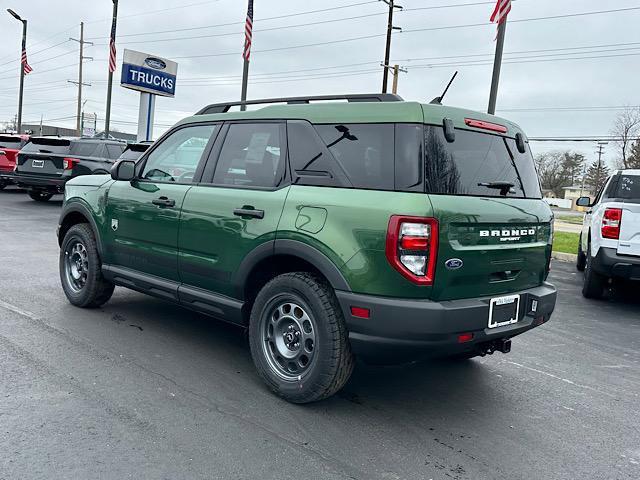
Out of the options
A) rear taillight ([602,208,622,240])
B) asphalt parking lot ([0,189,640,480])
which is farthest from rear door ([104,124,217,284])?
rear taillight ([602,208,622,240])

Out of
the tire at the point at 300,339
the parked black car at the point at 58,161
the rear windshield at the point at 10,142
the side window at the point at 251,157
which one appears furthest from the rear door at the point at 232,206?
the rear windshield at the point at 10,142

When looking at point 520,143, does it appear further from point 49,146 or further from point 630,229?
point 49,146

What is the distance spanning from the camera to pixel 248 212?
152 inches

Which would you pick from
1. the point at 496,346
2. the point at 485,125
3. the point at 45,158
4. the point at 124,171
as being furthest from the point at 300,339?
the point at 45,158

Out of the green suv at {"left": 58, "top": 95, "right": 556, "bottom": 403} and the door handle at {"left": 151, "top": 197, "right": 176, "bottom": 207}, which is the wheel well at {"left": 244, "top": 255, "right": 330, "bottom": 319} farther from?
the door handle at {"left": 151, "top": 197, "right": 176, "bottom": 207}

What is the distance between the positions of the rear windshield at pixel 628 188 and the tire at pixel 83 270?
22.1 ft

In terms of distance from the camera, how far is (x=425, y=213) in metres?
3.11

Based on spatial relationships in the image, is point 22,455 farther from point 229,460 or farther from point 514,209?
point 514,209

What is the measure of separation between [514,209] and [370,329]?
1.28 meters

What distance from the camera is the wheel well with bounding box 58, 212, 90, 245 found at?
570cm

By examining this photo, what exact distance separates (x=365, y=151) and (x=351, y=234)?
544 mm

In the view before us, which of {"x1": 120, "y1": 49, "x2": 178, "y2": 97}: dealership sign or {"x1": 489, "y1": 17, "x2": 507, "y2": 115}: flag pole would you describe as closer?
{"x1": 489, "y1": 17, "x2": 507, "y2": 115}: flag pole

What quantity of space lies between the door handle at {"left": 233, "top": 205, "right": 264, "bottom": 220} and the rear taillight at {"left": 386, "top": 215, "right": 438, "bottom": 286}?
1030mm

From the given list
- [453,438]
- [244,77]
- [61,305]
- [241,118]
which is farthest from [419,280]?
[244,77]
